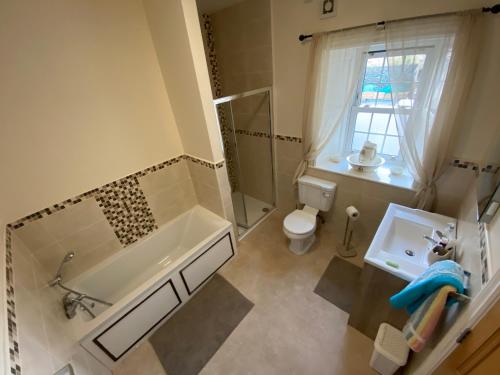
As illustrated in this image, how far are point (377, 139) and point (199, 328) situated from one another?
7.62ft

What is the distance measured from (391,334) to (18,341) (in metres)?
1.85

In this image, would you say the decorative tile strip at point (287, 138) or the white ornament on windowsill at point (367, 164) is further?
the decorative tile strip at point (287, 138)

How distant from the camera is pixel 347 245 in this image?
85.7 inches

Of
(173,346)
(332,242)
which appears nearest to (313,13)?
(332,242)

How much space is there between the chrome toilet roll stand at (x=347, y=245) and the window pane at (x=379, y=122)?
35.0 inches

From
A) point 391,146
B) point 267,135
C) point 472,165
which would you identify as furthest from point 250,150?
point 472,165

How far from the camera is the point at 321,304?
5.71 feet

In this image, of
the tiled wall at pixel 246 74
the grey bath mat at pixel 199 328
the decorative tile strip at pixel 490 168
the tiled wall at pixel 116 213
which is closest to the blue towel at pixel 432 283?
the decorative tile strip at pixel 490 168

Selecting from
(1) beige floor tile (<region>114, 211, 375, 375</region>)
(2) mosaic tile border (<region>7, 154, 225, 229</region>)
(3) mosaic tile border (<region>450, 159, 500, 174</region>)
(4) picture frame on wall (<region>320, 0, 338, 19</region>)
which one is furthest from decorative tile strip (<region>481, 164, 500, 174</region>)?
(2) mosaic tile border (<region>7, 154, 225, 229</region>)

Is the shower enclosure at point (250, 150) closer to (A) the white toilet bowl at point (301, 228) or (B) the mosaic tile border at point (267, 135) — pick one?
(B) the mosaic tile border at point (267, 135)

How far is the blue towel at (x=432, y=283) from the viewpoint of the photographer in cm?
89

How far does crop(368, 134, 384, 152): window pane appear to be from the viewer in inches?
77.3

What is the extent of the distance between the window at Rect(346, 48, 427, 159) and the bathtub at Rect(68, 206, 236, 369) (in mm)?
1622

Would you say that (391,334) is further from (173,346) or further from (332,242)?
(173,346)
